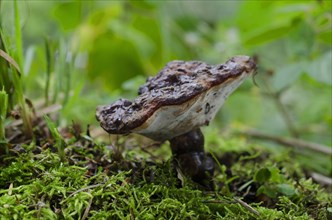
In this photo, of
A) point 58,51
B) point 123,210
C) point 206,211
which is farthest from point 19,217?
point 58,51

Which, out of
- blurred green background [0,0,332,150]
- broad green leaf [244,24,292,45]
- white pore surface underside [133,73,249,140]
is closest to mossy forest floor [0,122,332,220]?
white pore surface underside [133,73,249,140]

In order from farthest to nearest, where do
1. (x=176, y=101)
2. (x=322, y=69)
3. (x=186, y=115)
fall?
(x=322, y=69) → (x=186, y=115) → (x=176, y=101)

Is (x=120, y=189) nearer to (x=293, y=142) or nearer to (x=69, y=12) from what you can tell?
(x=293, y=142)

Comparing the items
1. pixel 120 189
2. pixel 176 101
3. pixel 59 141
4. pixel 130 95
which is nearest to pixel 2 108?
pixel 59 141

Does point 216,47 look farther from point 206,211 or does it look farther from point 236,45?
point 206,211

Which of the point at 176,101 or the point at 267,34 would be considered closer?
the point at 176,101

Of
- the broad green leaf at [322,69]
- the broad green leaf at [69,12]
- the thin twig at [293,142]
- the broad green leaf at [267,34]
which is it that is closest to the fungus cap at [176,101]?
the broad green leaf at [322,69]

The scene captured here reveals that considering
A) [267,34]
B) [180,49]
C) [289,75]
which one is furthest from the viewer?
[180,49]
